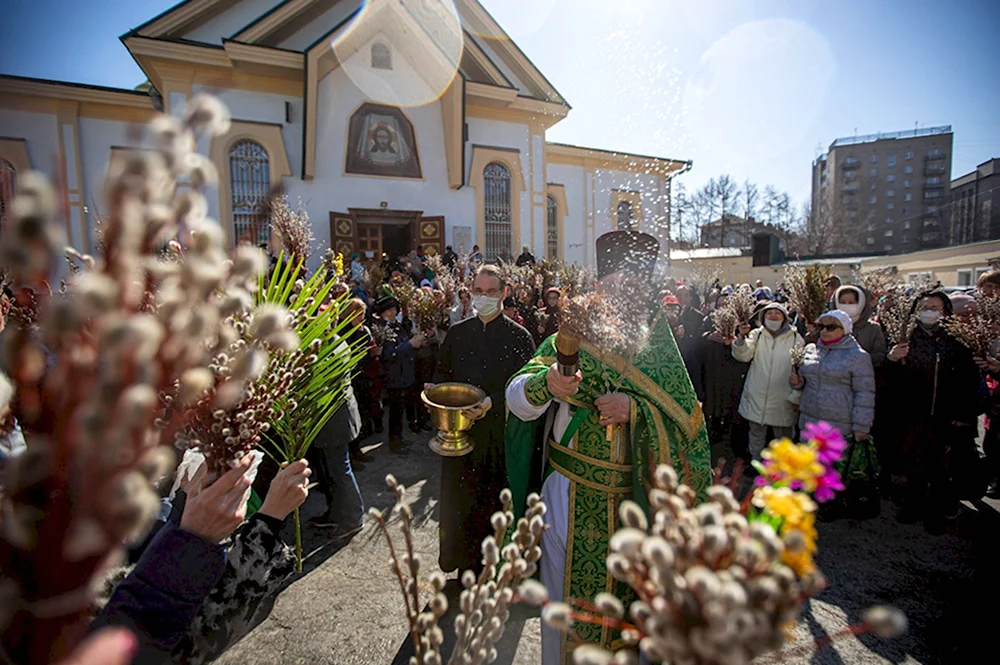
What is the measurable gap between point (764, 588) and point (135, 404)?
61 centimetres

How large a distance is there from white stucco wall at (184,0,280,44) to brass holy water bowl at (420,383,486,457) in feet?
57.5

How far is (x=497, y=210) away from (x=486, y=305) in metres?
14.5

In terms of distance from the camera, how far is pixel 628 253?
2.58 metres

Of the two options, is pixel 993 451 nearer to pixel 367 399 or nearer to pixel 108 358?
pixel 367 399

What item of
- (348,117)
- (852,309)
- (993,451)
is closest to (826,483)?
(852,309)

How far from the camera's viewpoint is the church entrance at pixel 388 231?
15.6 meters

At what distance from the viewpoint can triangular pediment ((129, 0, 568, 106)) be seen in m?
14.8

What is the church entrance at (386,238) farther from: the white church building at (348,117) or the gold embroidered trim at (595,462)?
the gold embroidered trim at (595,462)

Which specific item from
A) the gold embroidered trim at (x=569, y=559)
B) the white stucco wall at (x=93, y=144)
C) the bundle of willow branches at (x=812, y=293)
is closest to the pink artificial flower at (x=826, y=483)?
the gold embroidered trim at (x=569, y=559)

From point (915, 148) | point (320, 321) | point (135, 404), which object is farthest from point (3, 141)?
point (915, 148)

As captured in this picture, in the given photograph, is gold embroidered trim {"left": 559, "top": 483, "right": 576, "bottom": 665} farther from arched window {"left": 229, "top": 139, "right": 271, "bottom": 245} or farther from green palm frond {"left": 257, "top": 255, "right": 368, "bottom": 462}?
arched window {"left": 229, "top": 139, "right": 271, "bottom": 245}

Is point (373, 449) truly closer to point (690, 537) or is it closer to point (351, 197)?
point (690, 537)

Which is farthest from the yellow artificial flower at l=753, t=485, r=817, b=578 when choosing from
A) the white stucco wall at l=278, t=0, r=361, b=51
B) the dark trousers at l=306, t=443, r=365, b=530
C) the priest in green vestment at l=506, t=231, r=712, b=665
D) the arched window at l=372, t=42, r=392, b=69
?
the white stucco wall at l=278, t=0, r=361, b=51

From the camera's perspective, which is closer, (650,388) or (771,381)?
(650,388)
